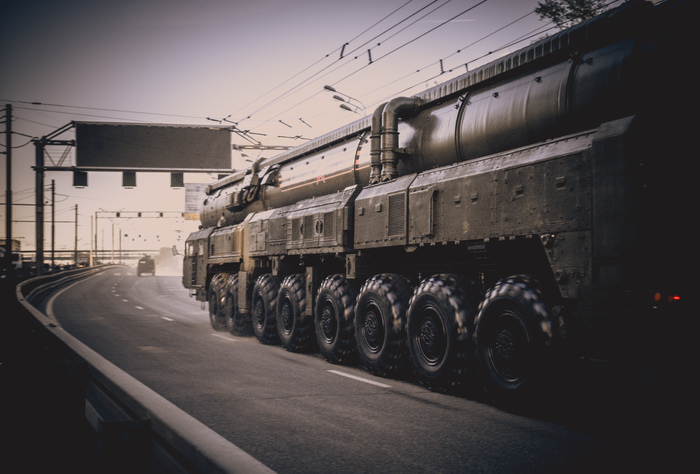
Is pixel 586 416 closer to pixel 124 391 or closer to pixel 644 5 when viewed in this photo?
pixel 644 5

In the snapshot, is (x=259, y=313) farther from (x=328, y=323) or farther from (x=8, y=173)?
(x=8, y=173)

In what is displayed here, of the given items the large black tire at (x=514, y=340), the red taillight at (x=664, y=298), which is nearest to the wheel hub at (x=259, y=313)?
the large black tire at (x=514, y=340)

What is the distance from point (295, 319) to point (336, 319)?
169 cm

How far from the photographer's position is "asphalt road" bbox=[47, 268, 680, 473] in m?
4.79

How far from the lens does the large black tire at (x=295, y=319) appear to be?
39.0ft

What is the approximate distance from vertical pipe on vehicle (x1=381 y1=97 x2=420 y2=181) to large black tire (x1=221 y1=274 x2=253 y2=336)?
23.9ft

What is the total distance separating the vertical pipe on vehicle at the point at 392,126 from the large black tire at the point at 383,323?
173 cm

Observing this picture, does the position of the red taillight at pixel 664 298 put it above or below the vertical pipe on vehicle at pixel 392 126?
below

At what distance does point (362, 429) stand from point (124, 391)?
2.94m

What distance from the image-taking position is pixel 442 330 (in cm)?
755

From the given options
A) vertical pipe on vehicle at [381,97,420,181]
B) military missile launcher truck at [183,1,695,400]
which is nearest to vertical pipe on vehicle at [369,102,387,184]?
military missile launcher truck at [183,1,695,400]

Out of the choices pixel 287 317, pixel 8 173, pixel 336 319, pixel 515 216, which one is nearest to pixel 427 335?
pixel 515 216

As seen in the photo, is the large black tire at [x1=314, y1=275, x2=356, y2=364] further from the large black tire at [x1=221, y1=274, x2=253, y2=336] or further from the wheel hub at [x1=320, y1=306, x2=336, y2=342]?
the large black tire at [x1=221, y1=274, x2=253, y2=336]

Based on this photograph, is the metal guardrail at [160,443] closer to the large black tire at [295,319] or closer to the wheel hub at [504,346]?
the wheel hub at [504,346]
